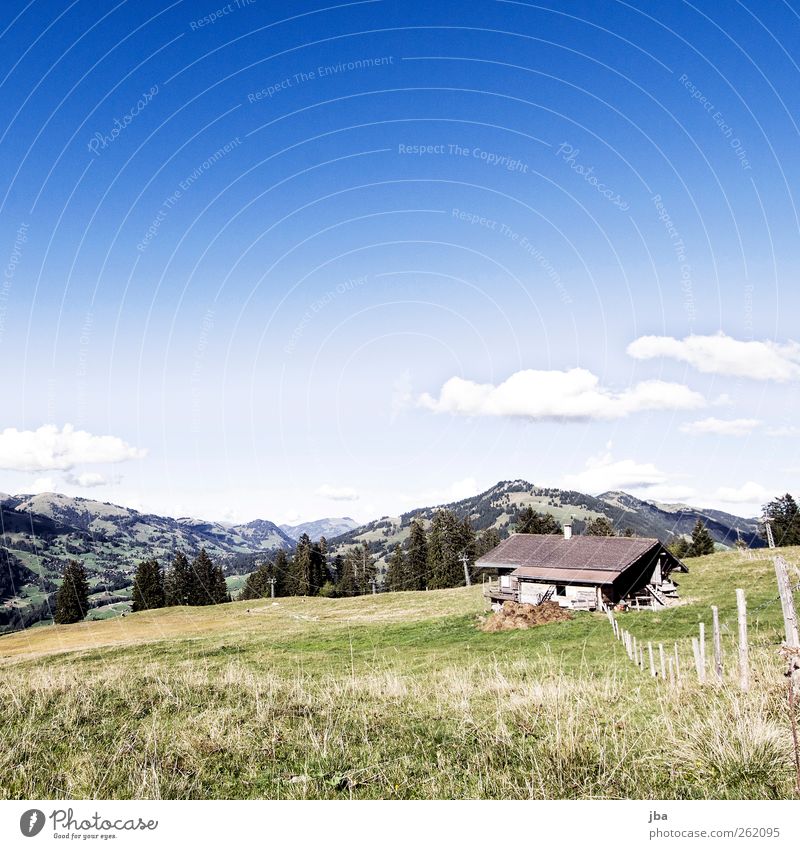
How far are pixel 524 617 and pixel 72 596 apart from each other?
56043 millimetres

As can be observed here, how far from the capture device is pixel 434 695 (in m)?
7.59

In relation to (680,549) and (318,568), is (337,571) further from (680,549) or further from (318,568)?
(680,549)

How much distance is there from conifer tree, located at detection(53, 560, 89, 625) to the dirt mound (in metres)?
44.4

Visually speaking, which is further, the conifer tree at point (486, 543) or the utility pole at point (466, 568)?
the conifer tree at point (486, 543)

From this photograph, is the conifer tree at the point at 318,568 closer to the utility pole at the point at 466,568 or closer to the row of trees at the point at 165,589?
the row of trees at the point at 165,589

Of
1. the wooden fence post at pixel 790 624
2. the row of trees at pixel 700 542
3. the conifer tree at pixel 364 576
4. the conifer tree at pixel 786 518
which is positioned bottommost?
the conifer tree at pixel 364 576

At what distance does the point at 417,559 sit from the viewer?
84062 mm

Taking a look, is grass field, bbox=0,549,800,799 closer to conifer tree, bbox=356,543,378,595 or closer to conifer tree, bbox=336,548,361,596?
conifer tree, bbox=336,548,361,596

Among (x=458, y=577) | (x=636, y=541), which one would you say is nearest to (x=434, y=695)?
(x=636, y=541)

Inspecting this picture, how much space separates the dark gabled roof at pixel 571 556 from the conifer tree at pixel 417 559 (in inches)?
1618

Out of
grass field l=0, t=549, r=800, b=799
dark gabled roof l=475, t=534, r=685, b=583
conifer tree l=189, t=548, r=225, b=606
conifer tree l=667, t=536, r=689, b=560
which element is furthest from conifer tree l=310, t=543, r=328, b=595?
grass field l=0, t=549, r=800, b=799

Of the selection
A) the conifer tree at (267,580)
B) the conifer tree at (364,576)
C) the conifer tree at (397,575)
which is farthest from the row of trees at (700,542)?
the conifer tree at (267,580)

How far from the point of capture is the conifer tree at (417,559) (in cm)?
8206

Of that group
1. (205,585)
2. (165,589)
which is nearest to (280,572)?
(205,585)
